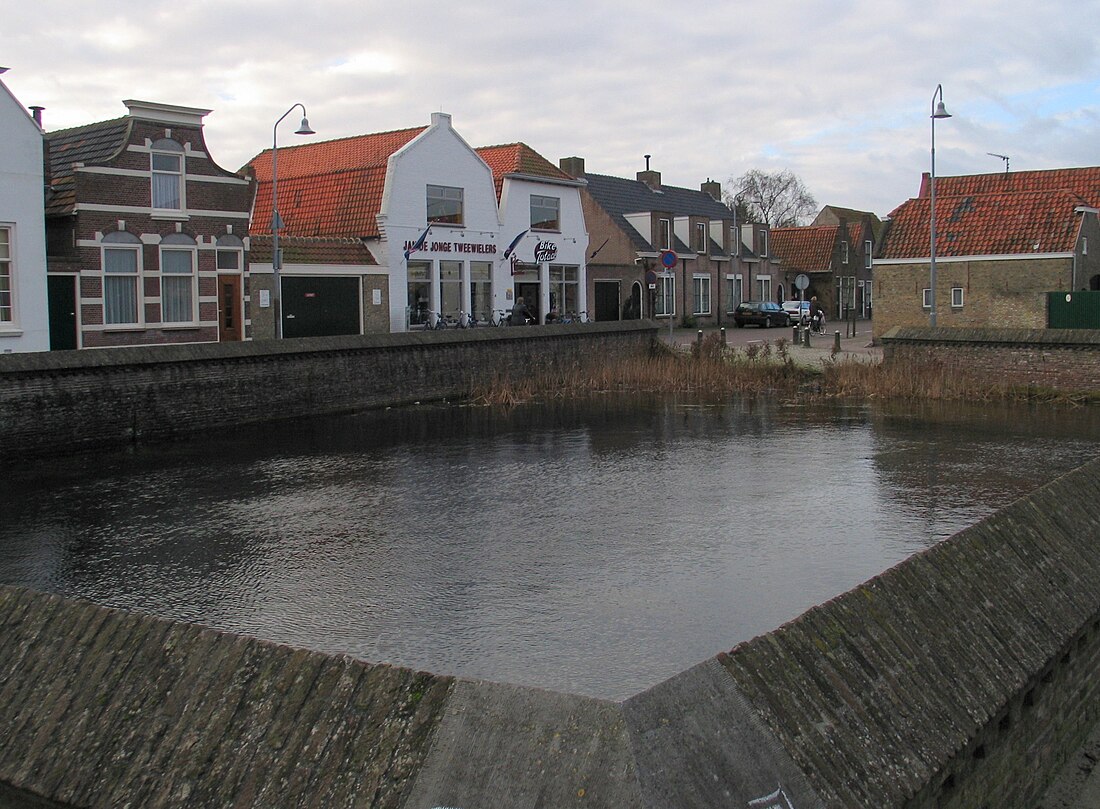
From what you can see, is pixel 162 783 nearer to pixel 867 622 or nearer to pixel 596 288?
pixel 867 622

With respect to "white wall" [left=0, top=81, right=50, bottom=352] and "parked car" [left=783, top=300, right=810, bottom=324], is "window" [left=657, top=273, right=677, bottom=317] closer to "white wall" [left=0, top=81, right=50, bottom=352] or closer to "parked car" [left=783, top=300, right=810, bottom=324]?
"parked car" [left=783, top=300, right=810, bottom=324]

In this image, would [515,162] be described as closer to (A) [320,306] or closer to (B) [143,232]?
(A) [320,306]

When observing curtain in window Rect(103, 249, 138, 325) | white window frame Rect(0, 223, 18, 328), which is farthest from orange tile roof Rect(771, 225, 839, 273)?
white window frame Rect(0, 223, 18, 328)

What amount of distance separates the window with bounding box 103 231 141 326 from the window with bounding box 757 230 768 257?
43548 mm

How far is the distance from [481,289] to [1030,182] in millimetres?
31518

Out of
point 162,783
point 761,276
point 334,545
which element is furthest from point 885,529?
point 761,276

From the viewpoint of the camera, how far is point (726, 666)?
142 inches

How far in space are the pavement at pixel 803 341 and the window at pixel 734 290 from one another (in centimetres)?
267

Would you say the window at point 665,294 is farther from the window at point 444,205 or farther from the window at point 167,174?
the window at point 167,174

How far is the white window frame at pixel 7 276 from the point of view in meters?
22.1

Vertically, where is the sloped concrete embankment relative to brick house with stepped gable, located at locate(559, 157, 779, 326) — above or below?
below

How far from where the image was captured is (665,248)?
173 feet

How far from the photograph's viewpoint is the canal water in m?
8.40

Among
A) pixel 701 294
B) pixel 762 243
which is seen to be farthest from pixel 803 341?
pixel 762 243
